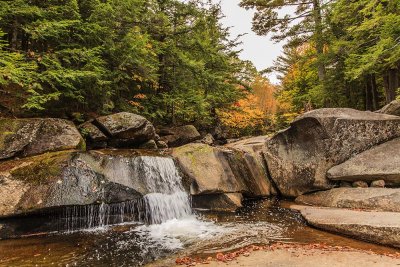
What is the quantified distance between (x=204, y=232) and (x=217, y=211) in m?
2.47

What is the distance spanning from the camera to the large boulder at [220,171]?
1012 centimetres

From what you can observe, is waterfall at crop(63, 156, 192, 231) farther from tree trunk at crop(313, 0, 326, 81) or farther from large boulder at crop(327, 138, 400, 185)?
tree trunk at crop(313, 0, 326, 81)

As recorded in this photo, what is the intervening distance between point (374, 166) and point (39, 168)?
1154cm

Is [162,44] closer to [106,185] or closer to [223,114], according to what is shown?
[106,185]

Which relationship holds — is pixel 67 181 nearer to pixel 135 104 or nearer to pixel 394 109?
Answer: pixel 135 104

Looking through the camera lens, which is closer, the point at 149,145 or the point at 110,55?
the point at 110,55

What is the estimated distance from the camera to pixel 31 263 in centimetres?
531

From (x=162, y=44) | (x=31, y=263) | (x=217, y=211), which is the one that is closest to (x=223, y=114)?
(x=162, y=44)

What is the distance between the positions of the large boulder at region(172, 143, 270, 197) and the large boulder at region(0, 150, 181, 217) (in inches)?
69.5

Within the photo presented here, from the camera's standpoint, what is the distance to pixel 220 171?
35.4 ft

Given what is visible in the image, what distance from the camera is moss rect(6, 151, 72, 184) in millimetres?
7465

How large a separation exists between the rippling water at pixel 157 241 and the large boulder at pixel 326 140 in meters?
2.76

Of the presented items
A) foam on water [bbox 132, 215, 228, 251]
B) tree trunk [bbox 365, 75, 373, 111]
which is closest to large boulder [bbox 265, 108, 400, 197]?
foam on water [bbox 132, 215, 228, 251]

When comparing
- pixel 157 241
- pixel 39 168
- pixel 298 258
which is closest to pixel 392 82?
pixel 298 258
